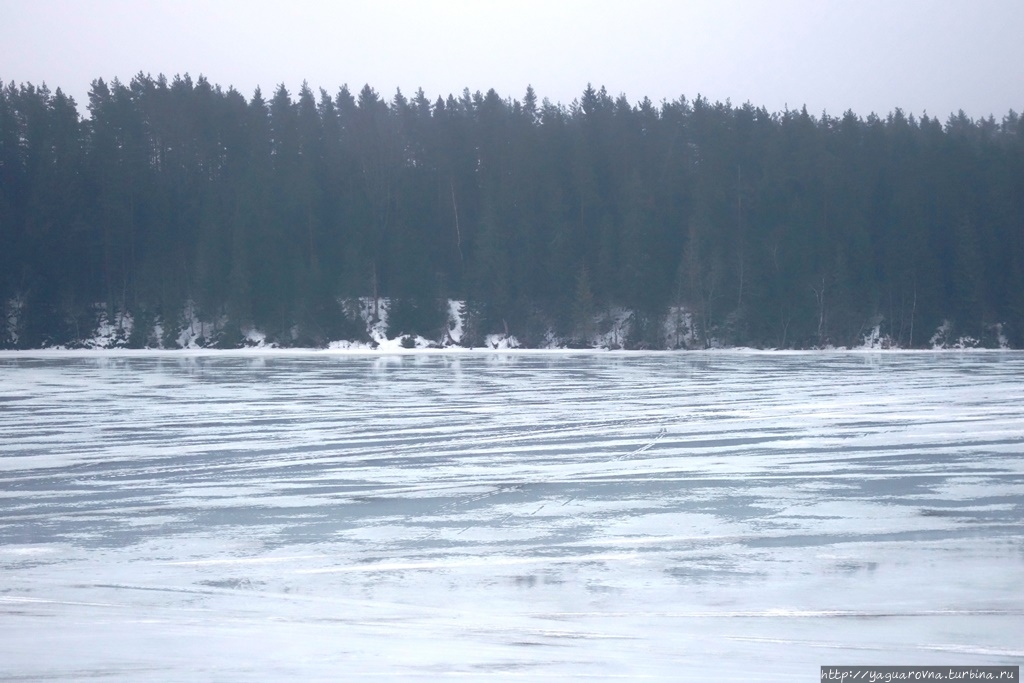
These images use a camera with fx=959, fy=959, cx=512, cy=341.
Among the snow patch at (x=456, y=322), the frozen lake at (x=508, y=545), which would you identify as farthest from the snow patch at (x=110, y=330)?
the frozen lake at (x=508, y=545)

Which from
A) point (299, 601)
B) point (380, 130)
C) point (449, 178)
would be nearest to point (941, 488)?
point (299, 601)

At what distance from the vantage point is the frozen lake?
479 centimetres

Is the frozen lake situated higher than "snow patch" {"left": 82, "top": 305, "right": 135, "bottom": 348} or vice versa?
"snow patch" {"left": 82, "top": 305, "right": 135, "bottom": 348}

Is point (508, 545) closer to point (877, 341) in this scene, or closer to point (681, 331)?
point (681, 331)

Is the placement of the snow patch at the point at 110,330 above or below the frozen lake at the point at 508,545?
above

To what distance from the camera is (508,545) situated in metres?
7.05

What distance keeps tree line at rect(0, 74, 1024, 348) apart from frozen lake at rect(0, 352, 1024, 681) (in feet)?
125

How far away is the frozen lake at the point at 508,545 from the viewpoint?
479cm

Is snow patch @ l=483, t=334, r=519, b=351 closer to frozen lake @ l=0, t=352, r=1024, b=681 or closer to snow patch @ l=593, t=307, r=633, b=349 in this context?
snow patch @ l=593, t=307, r=633, b=349

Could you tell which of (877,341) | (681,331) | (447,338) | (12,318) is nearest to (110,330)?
(12,318)

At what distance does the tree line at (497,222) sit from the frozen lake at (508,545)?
38180 millimetres

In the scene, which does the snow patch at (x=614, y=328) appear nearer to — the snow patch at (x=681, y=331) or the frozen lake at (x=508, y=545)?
the snow patch at (x=681, y=331)

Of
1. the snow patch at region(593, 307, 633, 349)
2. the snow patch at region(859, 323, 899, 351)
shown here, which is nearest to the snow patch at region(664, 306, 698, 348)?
the snow patch at region(593, 307, 633, 349)

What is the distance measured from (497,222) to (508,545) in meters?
50.6
